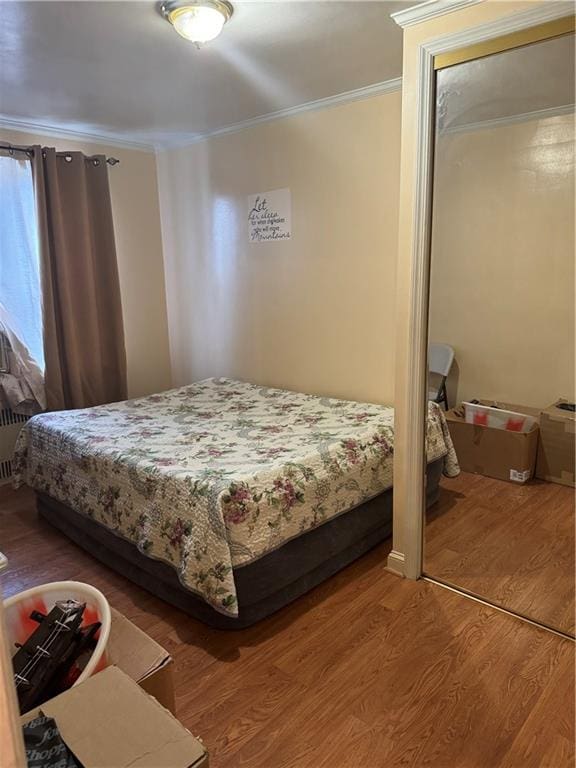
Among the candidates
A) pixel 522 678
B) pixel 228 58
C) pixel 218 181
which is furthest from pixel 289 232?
pixel 522 678

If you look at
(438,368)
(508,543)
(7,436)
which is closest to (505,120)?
(438,368)

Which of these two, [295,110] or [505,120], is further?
[295,110]

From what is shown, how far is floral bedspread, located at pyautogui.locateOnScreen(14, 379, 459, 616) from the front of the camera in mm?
1939

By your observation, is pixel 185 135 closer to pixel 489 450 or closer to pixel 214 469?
pixel 214 469

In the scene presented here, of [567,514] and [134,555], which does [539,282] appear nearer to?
[567,514]

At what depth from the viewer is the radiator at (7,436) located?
3.45 m

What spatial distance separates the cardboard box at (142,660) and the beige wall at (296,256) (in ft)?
6.72

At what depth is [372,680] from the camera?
179 centimetres

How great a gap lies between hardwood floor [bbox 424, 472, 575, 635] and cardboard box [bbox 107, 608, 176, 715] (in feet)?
4.51

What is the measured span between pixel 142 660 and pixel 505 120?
7.81 feet

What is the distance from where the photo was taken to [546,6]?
1.68 meters

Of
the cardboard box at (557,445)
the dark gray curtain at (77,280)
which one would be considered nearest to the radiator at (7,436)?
the dark gray curtain at (77,280)

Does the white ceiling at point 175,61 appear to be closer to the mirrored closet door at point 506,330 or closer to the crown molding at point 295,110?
the crown molding at point 295,110

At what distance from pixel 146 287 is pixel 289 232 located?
4.56 ft
